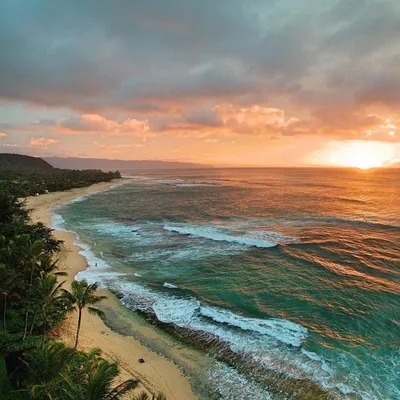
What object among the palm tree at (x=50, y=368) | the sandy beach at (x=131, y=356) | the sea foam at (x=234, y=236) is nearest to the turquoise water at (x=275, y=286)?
the sea foam at (x=234, y=236)

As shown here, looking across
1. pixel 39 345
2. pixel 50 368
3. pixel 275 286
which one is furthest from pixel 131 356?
pixel 275 286

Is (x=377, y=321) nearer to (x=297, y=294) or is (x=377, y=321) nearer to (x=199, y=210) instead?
(x=297, y=294)

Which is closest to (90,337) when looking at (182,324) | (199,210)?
(182,324)

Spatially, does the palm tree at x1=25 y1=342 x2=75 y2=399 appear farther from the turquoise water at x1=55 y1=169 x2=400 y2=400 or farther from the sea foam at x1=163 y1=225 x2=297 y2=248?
the sea foam at x1=163 y1=225 x2=297 y2=248

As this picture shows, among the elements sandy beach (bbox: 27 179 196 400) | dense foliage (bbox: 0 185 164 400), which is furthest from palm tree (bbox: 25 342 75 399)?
sandy beach (bbox: 27 179 196 400)

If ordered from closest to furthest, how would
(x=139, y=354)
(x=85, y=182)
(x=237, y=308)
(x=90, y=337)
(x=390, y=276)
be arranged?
(x=139, y=354) < (x=90, y=337) < (x=237, y=308) < (x=390, y=276) < (x=85, y=182)

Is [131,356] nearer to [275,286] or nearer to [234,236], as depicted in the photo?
[275,286]
